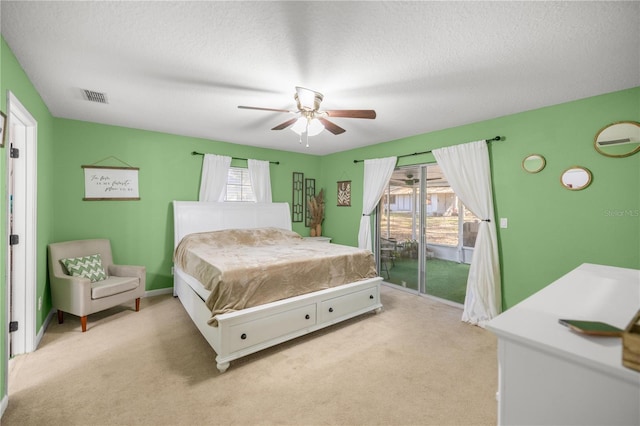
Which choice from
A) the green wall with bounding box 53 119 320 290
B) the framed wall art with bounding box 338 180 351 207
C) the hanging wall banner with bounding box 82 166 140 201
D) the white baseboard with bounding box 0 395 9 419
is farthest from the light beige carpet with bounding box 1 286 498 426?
the framed wall art with bounding box 338 180 351 207

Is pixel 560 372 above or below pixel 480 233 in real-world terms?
below

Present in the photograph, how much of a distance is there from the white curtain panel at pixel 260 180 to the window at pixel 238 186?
0.09m

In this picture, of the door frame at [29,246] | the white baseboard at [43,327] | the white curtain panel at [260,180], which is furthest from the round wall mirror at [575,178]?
the white baseboard at [43,327]

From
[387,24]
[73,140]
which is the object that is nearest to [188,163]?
[73,140]

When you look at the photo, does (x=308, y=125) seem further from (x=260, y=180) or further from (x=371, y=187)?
(x=260, y=180)

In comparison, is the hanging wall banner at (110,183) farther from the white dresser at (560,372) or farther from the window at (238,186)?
the white dresser at (560,372)

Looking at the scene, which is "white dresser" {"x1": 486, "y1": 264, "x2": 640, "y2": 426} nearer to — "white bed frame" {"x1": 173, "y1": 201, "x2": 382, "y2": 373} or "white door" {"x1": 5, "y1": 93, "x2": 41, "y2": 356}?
"white bed frame" {"x1": 173, "y1": 201, "x2": 382, "y2": 373}

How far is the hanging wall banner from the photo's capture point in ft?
12.3

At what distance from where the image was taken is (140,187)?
4.09 m

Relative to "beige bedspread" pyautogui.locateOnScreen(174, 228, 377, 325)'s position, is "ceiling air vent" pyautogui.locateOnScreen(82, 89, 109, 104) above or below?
above

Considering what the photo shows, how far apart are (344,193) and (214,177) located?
2455 millimetres

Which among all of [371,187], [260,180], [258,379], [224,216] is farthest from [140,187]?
[371,187]

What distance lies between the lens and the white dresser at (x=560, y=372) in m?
0.74

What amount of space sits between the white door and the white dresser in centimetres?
364
